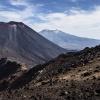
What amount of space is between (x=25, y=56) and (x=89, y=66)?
547 feet

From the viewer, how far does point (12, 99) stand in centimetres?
1748

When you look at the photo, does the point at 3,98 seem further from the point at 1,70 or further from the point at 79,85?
the point at 1,70

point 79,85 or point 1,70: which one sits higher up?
point 79,85

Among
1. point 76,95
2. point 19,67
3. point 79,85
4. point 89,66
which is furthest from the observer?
point 19,67

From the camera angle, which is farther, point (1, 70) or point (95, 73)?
point (1, 70)

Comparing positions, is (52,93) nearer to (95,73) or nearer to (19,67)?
(95,73)

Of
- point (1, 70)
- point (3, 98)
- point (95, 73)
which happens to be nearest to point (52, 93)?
point (3, 98)

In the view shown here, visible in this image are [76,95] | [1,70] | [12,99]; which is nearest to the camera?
[76,95]

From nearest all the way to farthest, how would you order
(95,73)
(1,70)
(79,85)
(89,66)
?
(79,85) < (95,73) < (89,66) < (1,70)

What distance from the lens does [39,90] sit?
63.6ft

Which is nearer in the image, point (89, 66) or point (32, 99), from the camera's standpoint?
point (32, 99)

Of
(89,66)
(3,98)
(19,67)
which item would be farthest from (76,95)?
(19,67)

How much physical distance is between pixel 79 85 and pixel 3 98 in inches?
197

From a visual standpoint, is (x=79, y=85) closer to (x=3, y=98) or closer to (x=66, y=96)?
(x=66, y=96)
